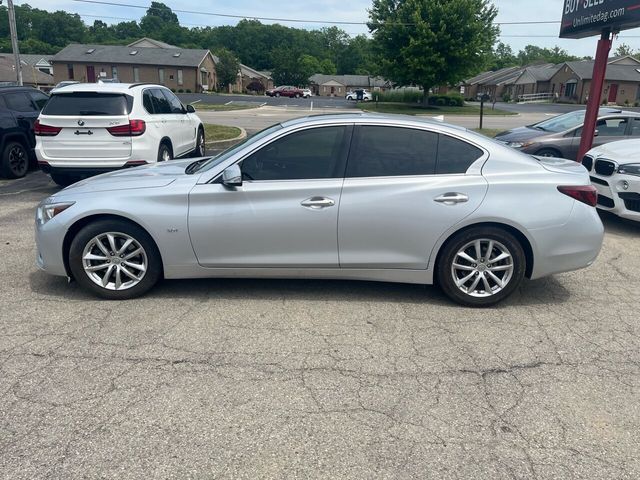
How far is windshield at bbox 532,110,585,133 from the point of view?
11.1m

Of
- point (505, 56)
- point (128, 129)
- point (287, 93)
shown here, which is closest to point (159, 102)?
point (128, 129)

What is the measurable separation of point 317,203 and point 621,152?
5488 mm

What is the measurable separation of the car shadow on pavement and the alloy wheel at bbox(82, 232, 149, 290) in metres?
0.24

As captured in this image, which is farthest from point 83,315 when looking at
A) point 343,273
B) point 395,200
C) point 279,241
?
point 395,200

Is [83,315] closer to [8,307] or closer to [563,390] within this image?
[8,307]

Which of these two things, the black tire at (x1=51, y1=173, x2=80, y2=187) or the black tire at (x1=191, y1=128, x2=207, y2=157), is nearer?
the black tire at (x1=51, y1=173, x2=80, y2=187)

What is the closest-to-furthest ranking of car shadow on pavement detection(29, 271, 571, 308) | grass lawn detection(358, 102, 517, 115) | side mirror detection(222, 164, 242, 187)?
side mirror detection(222, 164, 242, 187) < car shadow on pavement detection(29, 271, 571, 308) < grass lawn detection(358, 102, 517, 115)

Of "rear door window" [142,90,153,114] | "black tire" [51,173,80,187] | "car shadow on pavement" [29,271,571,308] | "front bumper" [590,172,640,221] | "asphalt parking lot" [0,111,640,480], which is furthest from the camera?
"black tire" [51,173,80,187]

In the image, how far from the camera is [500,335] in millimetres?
3984

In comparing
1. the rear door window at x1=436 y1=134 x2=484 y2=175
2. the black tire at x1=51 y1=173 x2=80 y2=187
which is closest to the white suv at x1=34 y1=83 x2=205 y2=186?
the black tire at x1=51 y1=173 x2=80 y2=187

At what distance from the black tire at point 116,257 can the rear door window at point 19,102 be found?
6957 millimetres

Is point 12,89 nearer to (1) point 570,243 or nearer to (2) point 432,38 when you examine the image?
(1) point 570,243

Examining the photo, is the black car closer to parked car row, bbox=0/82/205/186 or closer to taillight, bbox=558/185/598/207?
parked car row, bbox=0/82/205/186

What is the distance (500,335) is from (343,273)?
1.36m
